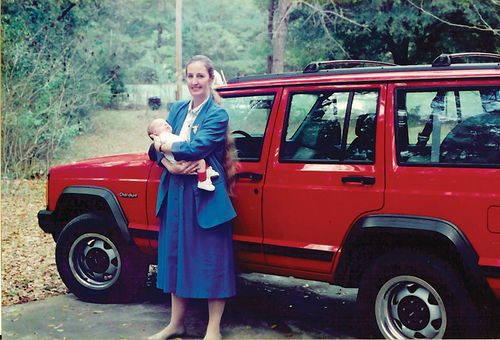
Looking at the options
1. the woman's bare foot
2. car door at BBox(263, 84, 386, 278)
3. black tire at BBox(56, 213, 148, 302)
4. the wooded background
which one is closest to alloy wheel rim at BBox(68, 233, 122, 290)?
black tire at BBox(56, 213, 148, 302)

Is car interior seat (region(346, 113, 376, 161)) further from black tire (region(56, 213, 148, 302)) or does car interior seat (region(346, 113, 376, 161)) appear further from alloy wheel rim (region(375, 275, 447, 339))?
black tire (region(56, 213, 148, 302))

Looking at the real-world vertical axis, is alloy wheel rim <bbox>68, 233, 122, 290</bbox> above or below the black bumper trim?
below

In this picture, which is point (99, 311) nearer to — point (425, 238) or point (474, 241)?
point (425, 238)

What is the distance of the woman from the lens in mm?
4133

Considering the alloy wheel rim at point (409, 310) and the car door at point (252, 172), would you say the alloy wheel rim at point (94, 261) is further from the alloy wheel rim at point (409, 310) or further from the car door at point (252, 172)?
the alloy wheel rim at point (409, 310)

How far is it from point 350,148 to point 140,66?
85.1 feet

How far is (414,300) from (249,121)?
1869mm

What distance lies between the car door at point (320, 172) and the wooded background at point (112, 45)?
5.68m

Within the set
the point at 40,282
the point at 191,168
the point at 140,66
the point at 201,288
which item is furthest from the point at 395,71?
the point at 140,66

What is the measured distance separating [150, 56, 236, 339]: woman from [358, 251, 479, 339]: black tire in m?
1.01

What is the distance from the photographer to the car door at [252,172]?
439cm

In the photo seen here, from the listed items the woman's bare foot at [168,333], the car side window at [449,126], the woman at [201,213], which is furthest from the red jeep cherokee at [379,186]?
the woman's bare foot at [168,333]

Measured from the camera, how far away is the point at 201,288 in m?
4.19

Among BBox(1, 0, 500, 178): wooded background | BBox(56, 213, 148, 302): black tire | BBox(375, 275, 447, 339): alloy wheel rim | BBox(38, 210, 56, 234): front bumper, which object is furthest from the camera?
BBox(1, 0, 500, 178): wooded background
